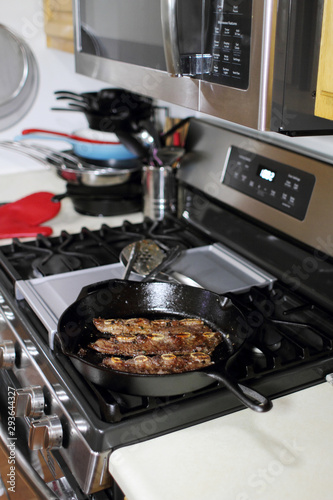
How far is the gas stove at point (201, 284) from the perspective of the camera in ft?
2.65

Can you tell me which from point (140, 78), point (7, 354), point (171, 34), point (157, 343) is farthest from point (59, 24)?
point (157, 343)

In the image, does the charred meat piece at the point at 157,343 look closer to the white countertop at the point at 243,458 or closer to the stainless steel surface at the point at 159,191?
the white countertop at the point at 243,458

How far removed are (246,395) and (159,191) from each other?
926 millimetres

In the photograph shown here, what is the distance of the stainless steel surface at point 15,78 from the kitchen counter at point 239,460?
1.51m

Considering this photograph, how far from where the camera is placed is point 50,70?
6.62 ft

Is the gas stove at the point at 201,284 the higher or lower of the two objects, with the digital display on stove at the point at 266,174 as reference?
lower

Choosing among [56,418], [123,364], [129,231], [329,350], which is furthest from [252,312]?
[129,231]

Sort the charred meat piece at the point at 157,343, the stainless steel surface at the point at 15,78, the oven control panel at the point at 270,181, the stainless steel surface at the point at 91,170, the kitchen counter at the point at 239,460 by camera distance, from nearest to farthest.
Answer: the kitchen counter at the point at 239,460
the charred meat piece at the point at 157,343
the oven control panel at the point at 270,181
the stainless steel surface at the point at 91,170
the stainless steel surface at the point at 15,78

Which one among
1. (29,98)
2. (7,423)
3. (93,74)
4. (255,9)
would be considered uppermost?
(255,9)

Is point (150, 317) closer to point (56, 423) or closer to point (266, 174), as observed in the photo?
point (56, 423)

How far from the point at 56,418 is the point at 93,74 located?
0.85 m

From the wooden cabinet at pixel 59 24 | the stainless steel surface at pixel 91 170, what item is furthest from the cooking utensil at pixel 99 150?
the wooden cabinet at pixel 59 24

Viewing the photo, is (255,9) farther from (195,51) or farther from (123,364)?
(123,364)

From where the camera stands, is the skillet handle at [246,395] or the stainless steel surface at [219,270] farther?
the stainless steel surface at [219,270]
